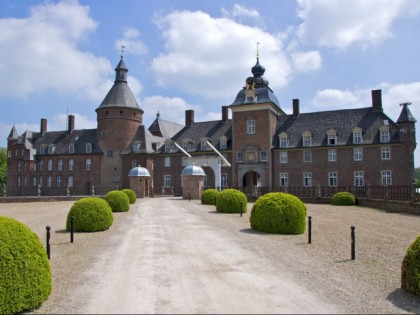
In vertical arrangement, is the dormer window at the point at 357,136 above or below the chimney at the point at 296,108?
below

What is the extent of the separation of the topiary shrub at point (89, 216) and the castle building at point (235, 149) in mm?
24376

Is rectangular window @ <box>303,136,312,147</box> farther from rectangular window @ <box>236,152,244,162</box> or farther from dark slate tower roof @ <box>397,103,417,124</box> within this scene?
dark slate tower roof @ <box>397,103,417,124</box>

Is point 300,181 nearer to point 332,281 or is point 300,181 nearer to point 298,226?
point 298,226

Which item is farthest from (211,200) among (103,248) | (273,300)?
(273,300)

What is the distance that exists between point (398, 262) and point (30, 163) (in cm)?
5814

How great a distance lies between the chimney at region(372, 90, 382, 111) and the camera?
131ft

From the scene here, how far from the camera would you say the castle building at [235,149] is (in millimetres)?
37719

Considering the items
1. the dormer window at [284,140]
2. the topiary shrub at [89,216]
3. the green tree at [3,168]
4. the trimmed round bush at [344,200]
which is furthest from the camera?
the green tree at [3,168]

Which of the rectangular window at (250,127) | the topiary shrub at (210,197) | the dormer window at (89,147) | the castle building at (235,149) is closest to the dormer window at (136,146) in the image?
the castle building at (235,149)

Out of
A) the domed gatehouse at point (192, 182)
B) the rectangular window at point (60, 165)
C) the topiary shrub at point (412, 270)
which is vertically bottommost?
the topiary shrub at point (412, 270)

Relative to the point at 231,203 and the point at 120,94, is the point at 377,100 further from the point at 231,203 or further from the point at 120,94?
the point at 120,94

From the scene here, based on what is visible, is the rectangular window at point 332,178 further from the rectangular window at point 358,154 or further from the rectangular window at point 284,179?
the rectangular window at point 284,179

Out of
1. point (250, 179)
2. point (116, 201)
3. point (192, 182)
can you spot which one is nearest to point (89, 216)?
point (116, 201)

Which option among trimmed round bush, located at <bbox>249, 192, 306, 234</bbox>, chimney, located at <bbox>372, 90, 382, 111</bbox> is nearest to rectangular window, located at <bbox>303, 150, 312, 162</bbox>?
chimney, located at <bbox>372, 90, 382, 111</bbox>
